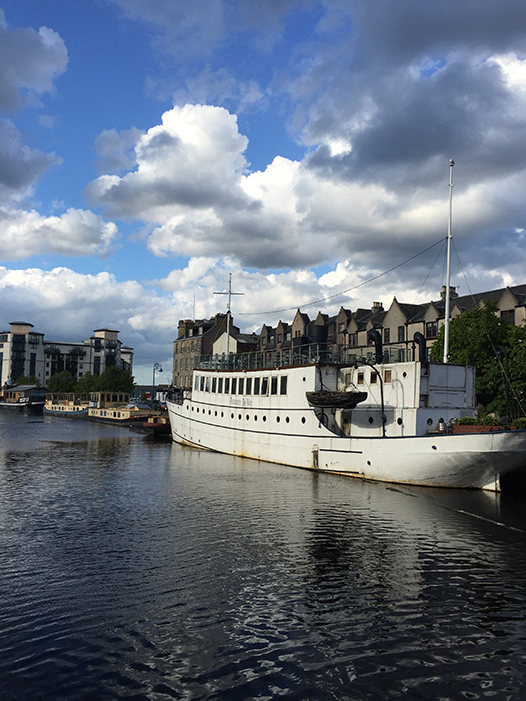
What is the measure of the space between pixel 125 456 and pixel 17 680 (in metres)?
36.2

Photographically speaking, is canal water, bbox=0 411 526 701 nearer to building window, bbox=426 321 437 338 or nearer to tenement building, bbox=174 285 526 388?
tenement building, bbox=174 285 526 388

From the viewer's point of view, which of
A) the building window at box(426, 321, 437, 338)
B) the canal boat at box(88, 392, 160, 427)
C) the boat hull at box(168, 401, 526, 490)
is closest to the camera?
the boat hull at box(168, 401, 526, 490)

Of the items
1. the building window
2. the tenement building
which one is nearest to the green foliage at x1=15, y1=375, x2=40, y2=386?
the tenement building

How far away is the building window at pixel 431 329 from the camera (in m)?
68.9

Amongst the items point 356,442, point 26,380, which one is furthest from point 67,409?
point 356,442

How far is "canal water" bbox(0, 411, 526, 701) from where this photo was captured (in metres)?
9.48

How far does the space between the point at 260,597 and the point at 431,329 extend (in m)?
61.0

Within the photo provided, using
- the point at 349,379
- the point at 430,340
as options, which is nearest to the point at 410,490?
the point at 349,379

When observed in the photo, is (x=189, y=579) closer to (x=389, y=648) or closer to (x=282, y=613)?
(x=282, y=613)

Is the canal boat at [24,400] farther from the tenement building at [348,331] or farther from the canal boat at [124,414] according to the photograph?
the tenement building at [348,331]

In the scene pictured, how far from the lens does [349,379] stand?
35406 millimetres

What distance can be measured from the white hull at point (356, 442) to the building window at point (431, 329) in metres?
35.3

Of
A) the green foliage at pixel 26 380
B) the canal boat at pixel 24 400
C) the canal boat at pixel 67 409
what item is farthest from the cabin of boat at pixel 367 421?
the green foliage at pixel 26 380

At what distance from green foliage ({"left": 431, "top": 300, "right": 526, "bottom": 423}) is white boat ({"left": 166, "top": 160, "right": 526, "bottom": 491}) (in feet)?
32.4
